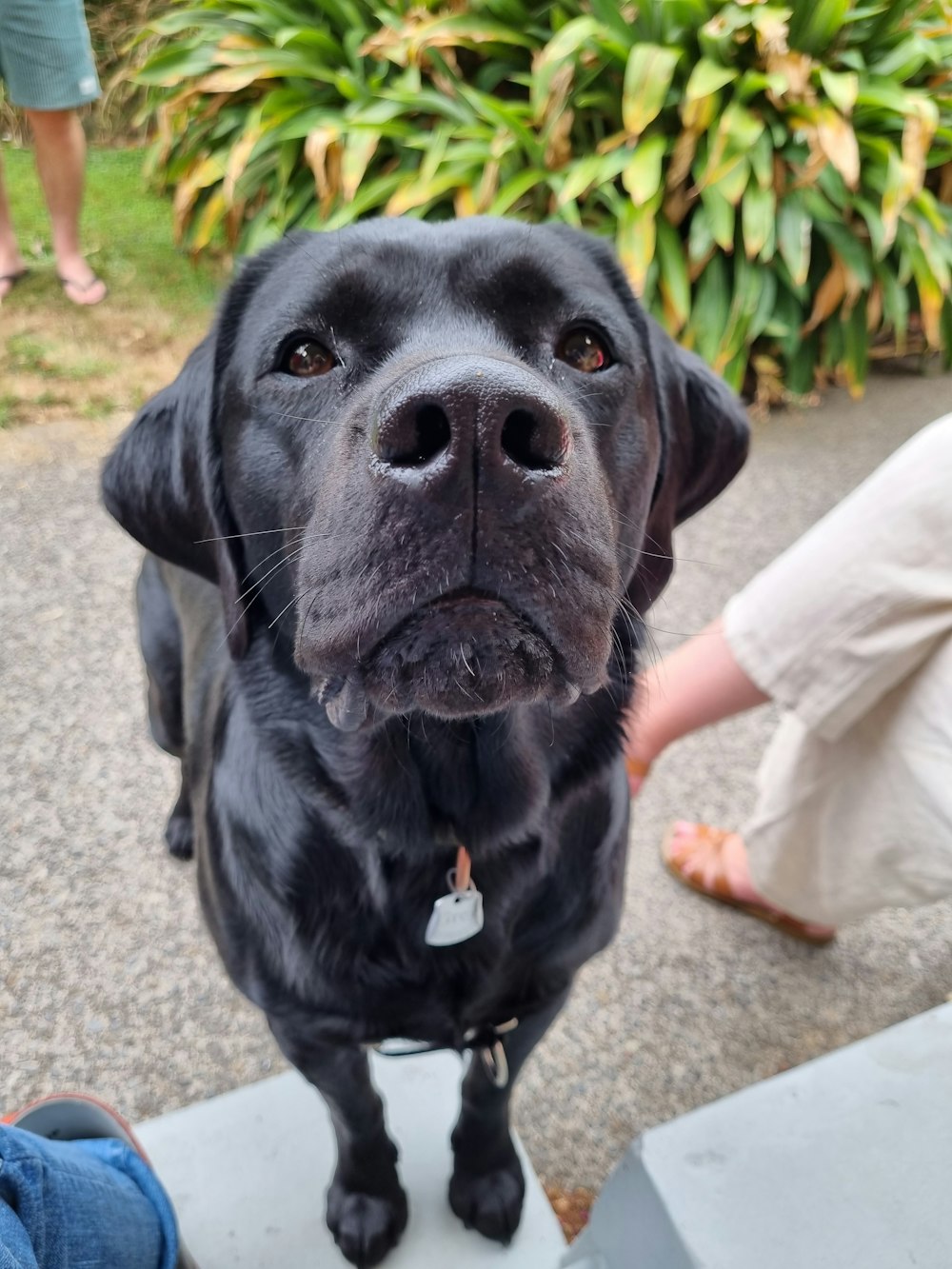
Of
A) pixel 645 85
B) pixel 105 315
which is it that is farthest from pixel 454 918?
pixel 105 315

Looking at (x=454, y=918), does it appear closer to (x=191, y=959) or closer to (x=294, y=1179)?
(x=294, y=1179)

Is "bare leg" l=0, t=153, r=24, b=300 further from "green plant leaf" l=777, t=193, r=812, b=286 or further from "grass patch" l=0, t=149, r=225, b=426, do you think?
"green plant leaf" l=777, t=193, r=812, b=286

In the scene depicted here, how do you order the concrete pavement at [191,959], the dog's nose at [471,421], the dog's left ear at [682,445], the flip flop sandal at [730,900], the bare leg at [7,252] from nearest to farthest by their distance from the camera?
1. the dog's nose at [471,421]
2. the dog's left ear at [682,445]
3. the concrete pavement at [191,959]
4. the flip flop sandal at [730,900]
5. the bare leg at [7,252]

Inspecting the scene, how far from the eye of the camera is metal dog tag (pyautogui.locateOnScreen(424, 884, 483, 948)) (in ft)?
3.64

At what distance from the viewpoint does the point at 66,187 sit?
3787 mm

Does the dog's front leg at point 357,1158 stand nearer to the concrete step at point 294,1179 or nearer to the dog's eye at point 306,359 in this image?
the concrete step at point 294,1179

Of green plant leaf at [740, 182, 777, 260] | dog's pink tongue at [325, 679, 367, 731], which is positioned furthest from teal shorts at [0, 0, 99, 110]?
dog's pink tongue at [325, 679, 367, 731]

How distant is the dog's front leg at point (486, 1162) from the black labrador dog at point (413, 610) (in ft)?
0.05

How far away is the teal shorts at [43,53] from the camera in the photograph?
333cm

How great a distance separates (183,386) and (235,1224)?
1384mm

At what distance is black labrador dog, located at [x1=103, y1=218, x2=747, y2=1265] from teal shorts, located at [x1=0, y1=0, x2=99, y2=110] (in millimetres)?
3035

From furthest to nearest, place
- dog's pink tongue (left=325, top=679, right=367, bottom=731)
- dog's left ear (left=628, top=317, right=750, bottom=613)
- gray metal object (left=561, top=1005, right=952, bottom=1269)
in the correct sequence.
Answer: dog's left ear (left=628, top=317, right=750, bottom=613)
gray metal object (left=561, top=1005, right=952, bottom=1269)
dog's pink tongue (left=325, top=679, right=367, bottom=731)

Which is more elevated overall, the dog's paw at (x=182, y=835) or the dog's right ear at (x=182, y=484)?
the dog's right ear at (x=182, y=484)

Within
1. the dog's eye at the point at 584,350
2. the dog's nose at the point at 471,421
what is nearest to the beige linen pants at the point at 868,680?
the dog's eye at the point at 584,350
